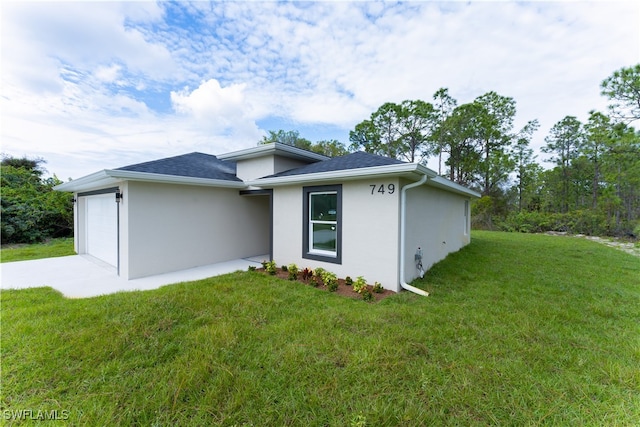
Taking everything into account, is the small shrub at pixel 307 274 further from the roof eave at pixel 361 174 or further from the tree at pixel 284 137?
the tree at pixel 284 137

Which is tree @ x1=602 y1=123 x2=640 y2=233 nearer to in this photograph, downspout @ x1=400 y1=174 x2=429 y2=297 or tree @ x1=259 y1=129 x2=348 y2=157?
downspout @ x1=400 y1=174 x2=429 y2=297

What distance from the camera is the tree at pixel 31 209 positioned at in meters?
11.1

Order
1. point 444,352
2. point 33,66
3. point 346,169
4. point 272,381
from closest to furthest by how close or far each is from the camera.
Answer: point 272,381, point 444,352, point 346,169, point 33,66

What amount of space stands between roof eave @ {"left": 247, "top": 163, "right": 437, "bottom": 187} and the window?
0.38m

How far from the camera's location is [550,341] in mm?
3129

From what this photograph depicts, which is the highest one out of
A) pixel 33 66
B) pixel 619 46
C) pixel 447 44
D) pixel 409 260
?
pixel 447 44

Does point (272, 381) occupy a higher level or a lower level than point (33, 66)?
lower

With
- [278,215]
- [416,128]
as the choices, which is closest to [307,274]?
[278,215]

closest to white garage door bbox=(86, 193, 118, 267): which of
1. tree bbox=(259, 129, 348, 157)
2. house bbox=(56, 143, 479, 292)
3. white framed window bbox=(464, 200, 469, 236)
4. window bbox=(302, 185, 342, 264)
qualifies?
house bbox=(56, 143, 479, 292)

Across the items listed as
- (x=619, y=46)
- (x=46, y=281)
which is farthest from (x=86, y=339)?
(x=619, y=46)

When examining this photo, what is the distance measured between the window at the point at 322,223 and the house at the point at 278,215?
0.03 m

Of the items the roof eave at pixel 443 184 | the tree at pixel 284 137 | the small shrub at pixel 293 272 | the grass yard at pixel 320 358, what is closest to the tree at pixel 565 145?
the roof eave at pixel 443 184

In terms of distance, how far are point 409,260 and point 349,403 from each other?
368cm

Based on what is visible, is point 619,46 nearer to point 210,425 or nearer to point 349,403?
point 349,403
